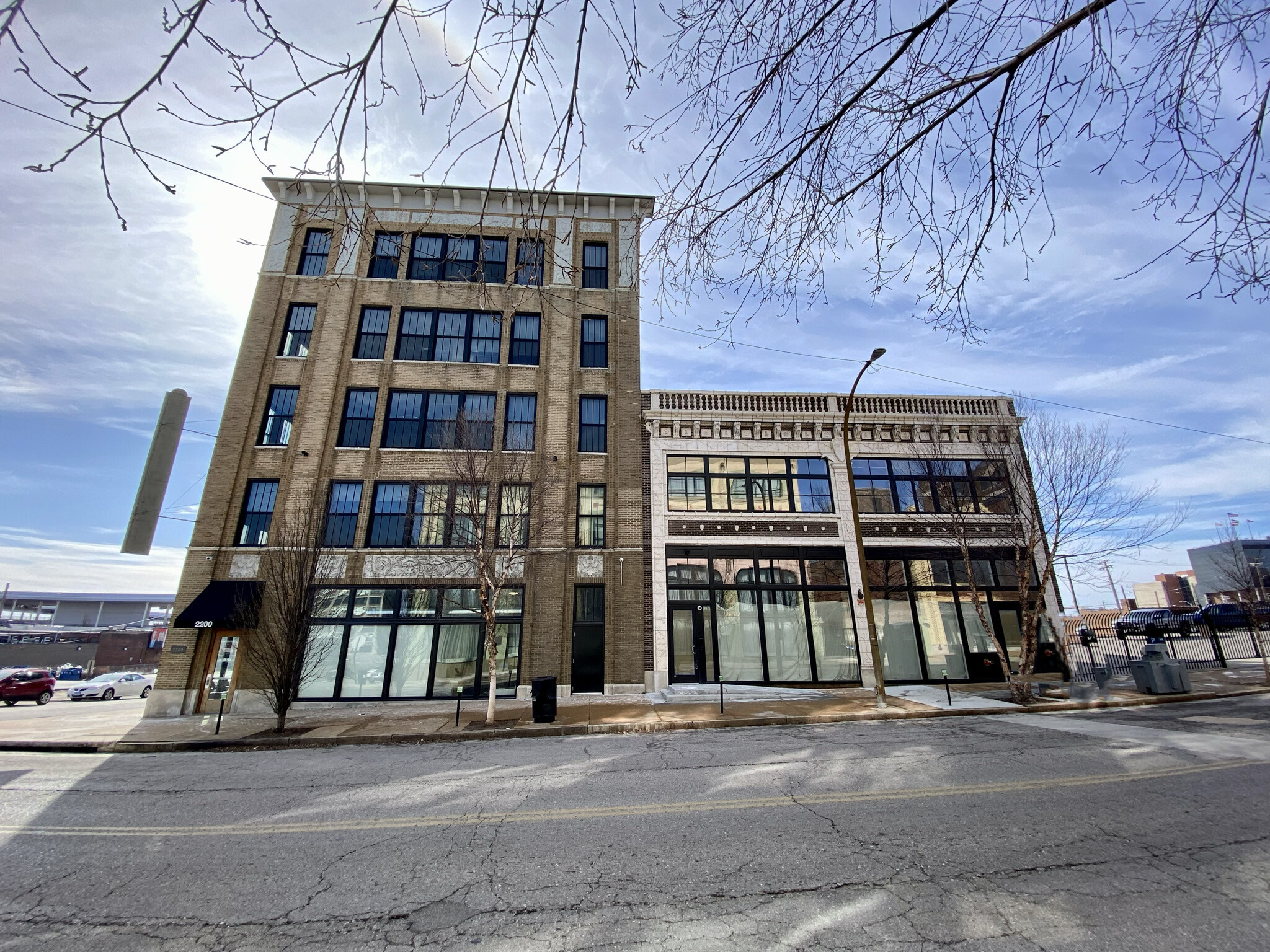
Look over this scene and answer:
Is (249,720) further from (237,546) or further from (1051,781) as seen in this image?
(1051,781)

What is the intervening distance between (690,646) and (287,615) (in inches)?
461

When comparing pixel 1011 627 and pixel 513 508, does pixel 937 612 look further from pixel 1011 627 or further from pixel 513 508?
pixel 513 508

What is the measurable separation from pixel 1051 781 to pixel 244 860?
894 centimetres

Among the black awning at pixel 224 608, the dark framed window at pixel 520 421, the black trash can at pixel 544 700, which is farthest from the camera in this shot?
the dark framed window at pixel 520 421

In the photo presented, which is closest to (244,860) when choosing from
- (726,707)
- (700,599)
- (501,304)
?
(726,707)

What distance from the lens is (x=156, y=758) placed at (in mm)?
10469

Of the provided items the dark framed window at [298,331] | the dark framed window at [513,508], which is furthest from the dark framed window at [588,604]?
the dark framed window at [298,331]

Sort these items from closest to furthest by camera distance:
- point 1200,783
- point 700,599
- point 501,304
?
point 1200,783, point 700,599, point 501,304

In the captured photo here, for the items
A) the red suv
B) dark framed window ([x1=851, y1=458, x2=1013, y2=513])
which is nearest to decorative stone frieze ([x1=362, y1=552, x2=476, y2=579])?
dark framed window ([x1=851, y1=458, x2=1013, y2=513])

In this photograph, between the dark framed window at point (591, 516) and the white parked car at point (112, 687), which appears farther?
the white parked car at point (112, 687)

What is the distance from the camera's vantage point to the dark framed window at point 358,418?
62.9ft

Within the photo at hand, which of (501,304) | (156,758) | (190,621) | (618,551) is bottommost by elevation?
(156,758)

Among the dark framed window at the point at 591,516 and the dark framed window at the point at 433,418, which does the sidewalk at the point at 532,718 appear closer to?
the dark framed window at the point at 591,516

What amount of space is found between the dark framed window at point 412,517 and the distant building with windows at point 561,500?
0.10 metres
